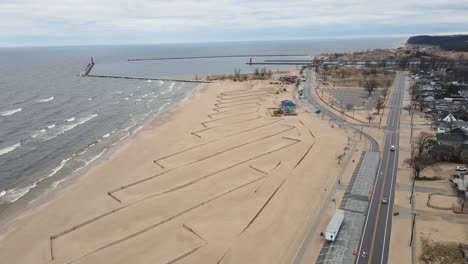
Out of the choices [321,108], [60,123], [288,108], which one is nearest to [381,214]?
[288,108]

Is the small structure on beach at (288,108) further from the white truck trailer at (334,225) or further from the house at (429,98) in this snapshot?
the white truck trailer at (334,225)

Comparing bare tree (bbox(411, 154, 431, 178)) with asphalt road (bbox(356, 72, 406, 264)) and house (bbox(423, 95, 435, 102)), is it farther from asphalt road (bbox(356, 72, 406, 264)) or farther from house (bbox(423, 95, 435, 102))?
house (bbox(423, 95, 435, 102))

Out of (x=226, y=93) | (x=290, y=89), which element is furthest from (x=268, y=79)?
(x=226, y=93)

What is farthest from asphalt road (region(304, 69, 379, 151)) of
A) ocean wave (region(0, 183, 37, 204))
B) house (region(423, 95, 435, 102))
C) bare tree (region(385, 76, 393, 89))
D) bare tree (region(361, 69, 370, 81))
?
ocean wave (region(0, 183, 37, 204))

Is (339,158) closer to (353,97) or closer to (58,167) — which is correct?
(58,167)

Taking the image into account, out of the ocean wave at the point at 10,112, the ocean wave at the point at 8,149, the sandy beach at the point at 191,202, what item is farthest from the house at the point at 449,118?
Answer: the ocean wave at the point at 10,112

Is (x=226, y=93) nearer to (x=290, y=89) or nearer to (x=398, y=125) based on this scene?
(x=290, y=89)
